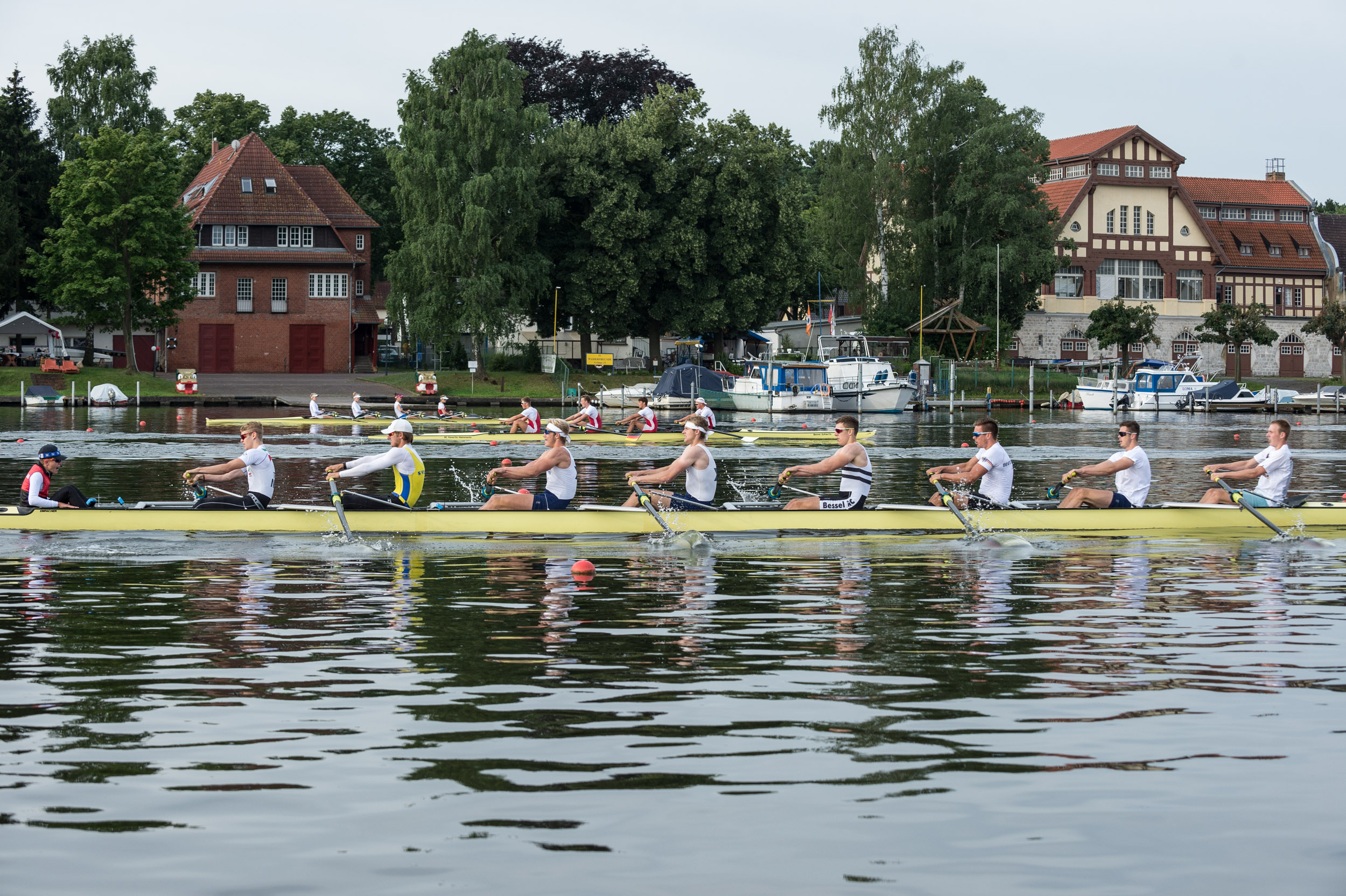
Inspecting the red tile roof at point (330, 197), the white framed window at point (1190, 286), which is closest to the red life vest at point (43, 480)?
the red tile roof at point (330, 197)

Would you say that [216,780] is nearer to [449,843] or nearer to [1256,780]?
[449,843]

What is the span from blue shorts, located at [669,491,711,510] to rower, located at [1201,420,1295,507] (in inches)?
297

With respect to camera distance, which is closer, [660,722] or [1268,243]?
[660,722]

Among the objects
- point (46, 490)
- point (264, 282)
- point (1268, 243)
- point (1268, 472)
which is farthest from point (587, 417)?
point (1268, 243)

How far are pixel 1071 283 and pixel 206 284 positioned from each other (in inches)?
2201

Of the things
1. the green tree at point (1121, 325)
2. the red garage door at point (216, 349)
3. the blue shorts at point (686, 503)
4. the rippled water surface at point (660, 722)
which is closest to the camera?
the rippled water surface at point (660, 722)

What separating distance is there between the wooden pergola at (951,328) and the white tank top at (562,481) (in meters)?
62.5

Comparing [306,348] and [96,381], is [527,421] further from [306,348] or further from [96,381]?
[306,348]

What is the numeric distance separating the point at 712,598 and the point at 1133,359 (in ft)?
271

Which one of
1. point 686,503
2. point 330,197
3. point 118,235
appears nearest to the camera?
point 686,503

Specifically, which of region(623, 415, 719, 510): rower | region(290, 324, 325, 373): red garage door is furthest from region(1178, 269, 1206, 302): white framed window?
region(623, 415, 719, 510): rower

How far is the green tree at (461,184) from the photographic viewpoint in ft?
225

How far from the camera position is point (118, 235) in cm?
6881

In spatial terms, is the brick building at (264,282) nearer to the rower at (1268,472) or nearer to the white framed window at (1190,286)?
the white framed window at (1190,286)
